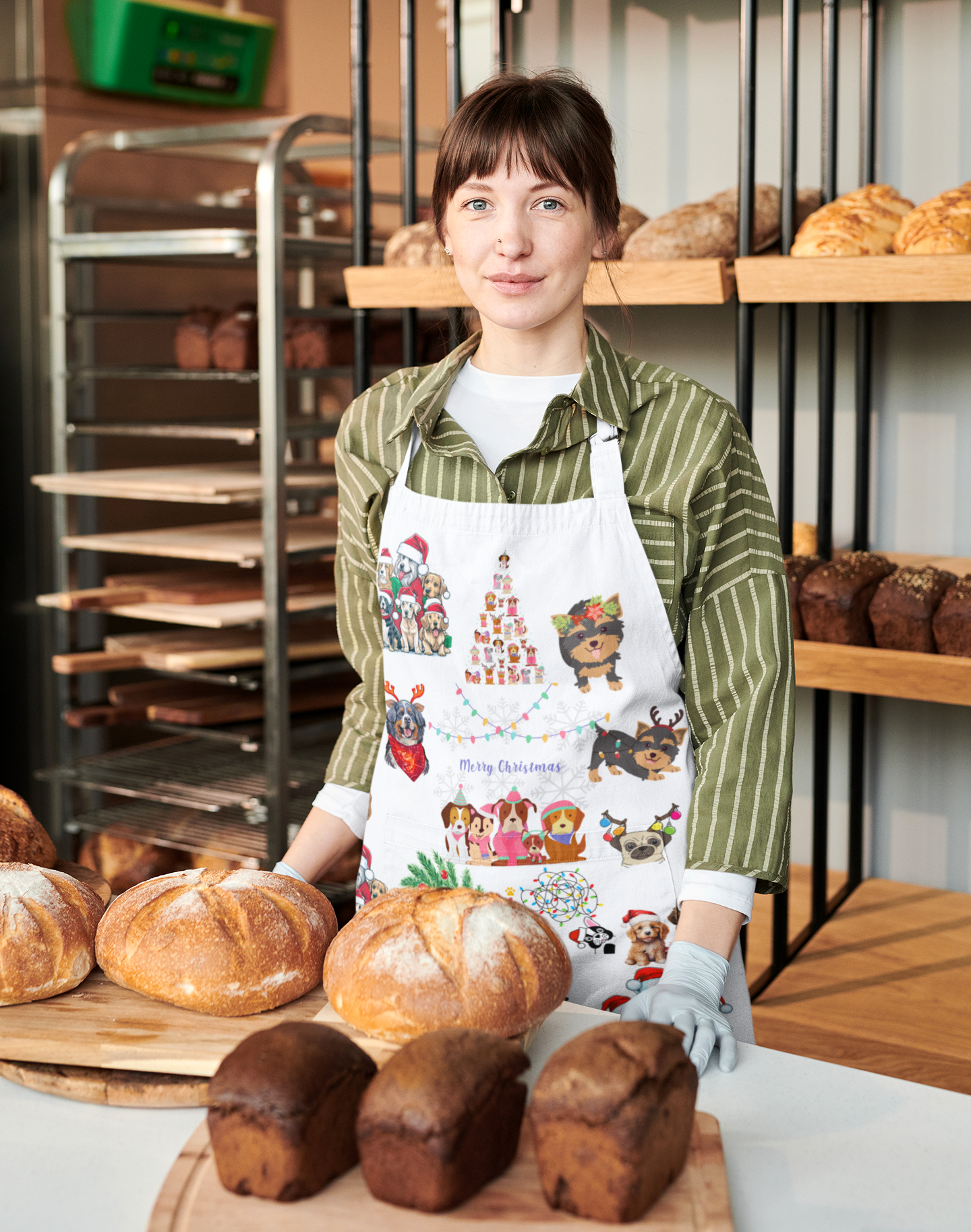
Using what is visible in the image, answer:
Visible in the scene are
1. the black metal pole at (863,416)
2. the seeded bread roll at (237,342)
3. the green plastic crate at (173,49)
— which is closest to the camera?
the black metal pole at (863,416)

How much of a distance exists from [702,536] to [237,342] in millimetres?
1852

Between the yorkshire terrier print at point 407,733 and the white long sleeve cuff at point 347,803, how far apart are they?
2.5 inches

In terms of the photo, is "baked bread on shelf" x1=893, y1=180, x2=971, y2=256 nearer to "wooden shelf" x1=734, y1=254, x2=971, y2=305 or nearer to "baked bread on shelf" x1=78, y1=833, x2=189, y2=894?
"wooden shelf" x1=734, y1=254, x2=971, y2=305

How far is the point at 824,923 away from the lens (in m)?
2.44

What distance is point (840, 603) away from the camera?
81.4 inches

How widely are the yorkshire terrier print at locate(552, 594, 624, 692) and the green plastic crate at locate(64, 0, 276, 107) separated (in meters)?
2.56

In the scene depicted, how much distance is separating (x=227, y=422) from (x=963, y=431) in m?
1.60

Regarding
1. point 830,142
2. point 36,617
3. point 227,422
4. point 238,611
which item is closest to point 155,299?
point 227,422

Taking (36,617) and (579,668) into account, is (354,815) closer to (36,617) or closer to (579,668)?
(579,668)

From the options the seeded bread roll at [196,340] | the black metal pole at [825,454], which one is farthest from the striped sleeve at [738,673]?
the seeded bread roll at [196,340]

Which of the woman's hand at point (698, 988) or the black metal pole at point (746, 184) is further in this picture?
the black metal pole at point (746, 184)

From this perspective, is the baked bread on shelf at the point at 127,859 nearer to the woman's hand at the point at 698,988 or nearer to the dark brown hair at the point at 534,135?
the woman's hand at the point at 698,988

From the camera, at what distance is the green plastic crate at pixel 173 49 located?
123 inches

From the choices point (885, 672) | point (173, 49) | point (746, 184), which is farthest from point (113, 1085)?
point (173, 49)
